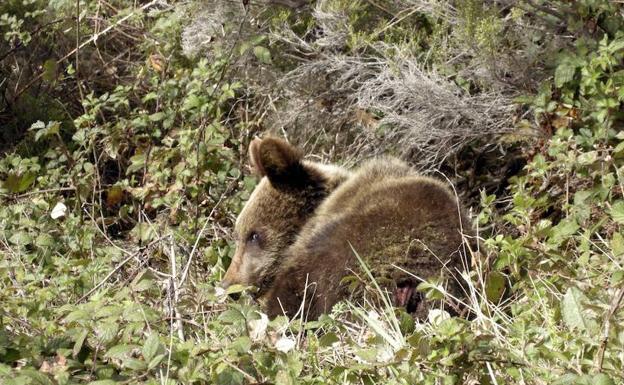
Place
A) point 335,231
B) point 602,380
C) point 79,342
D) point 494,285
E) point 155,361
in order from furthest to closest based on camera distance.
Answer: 1. point 335,231
2. point 494,285
3. point 79,342
4. point 155,361
5. point 602,380

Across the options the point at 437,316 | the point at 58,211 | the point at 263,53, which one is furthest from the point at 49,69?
the point at 437,316

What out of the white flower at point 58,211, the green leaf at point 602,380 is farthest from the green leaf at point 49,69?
the green leaf at point 602,380

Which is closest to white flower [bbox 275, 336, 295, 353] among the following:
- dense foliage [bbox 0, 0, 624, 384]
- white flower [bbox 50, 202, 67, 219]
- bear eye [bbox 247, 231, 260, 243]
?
dense foliage [bbox 0, 0, 624, 384]

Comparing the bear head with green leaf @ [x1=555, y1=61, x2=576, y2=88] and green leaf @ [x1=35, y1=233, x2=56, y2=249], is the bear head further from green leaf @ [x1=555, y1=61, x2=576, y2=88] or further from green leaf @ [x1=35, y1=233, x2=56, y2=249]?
green leaf @ [x1=555, y1=61, x2=576, y2=88]

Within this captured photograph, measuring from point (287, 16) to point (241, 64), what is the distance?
0.80 m

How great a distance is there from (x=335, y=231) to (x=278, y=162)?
1.09m

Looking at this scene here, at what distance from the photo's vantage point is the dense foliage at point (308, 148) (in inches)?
159

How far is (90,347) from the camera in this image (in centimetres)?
427

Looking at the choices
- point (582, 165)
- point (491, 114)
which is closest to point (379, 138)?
point (491, 114)

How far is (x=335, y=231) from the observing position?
18.4ft

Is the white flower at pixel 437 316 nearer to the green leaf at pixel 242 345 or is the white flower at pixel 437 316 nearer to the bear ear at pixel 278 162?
the green leaf at pixel 242 345

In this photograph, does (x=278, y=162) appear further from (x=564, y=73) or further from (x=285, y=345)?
(x=285, y=345)

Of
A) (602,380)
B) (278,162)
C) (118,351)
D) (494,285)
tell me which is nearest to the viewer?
(602,380)

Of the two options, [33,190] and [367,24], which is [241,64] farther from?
[33,190]
